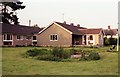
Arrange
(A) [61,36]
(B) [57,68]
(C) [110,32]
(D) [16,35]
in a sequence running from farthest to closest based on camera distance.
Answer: (C) [110,32], (D) [16,35], (A) [61,36], (B) [57,68]

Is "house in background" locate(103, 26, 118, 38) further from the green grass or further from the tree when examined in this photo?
the green grass

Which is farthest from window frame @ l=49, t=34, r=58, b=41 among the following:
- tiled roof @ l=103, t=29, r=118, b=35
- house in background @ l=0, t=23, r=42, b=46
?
tiled roof @ l=103, t=29, r=118, b=35

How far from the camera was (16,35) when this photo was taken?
57312 millimetres

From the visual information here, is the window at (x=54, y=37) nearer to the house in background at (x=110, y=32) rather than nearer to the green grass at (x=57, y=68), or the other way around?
the green grass at (x=57, y=68)

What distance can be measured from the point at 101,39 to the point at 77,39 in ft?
19.1

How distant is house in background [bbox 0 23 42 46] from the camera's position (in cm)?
5516

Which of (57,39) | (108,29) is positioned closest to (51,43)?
(57,39)

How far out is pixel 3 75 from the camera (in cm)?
1477

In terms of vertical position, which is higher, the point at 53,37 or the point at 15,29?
the point at 15,29

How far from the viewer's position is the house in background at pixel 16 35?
55.2 metres

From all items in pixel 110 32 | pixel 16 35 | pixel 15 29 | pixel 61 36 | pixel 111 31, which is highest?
Answer: pixel 111 31

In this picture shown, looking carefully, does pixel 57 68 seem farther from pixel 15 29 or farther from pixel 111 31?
pixel 111 31

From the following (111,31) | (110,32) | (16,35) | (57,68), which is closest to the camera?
(57,68)

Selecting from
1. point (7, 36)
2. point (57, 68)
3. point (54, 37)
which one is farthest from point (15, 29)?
point (57, 68)
